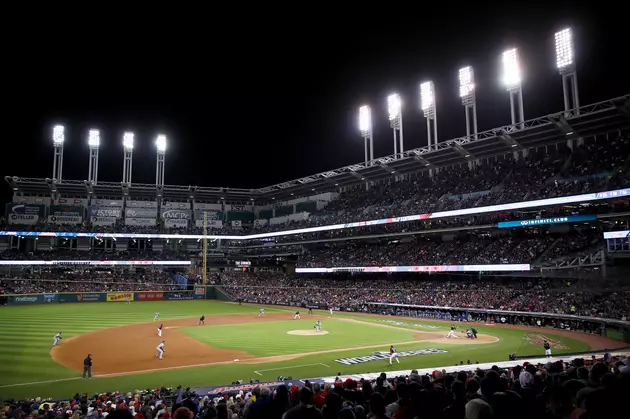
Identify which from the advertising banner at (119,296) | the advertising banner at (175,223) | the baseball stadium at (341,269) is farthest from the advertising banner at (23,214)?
the advertising banner at (119,296)

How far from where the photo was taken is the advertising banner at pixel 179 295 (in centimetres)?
6986

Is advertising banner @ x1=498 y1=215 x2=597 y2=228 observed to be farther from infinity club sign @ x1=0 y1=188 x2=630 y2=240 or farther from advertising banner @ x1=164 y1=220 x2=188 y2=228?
advertising banner @ x1=164 y1=220 x2=188 y2=228

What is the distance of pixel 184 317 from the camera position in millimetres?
48125

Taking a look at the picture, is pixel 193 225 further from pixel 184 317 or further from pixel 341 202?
pixel 184 317

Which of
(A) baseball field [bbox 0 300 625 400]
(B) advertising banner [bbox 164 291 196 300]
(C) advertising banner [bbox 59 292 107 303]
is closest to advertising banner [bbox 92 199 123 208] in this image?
(B) advertising banner [bbox 164 291 196 300]

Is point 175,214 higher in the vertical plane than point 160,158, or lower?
lower

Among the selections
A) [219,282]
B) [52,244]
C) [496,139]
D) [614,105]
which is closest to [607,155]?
[614,105]

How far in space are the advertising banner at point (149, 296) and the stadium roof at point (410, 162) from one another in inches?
969

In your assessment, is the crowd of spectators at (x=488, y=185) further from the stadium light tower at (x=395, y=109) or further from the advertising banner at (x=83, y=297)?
the advertising banner at (x=83, y=297)

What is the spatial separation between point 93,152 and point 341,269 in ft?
175

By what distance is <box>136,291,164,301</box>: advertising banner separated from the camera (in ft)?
219

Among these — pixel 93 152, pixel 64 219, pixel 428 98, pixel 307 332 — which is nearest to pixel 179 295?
pixel 64 219

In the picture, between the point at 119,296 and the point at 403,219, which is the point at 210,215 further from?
the point at 403,219

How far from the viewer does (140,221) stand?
3381 inches
